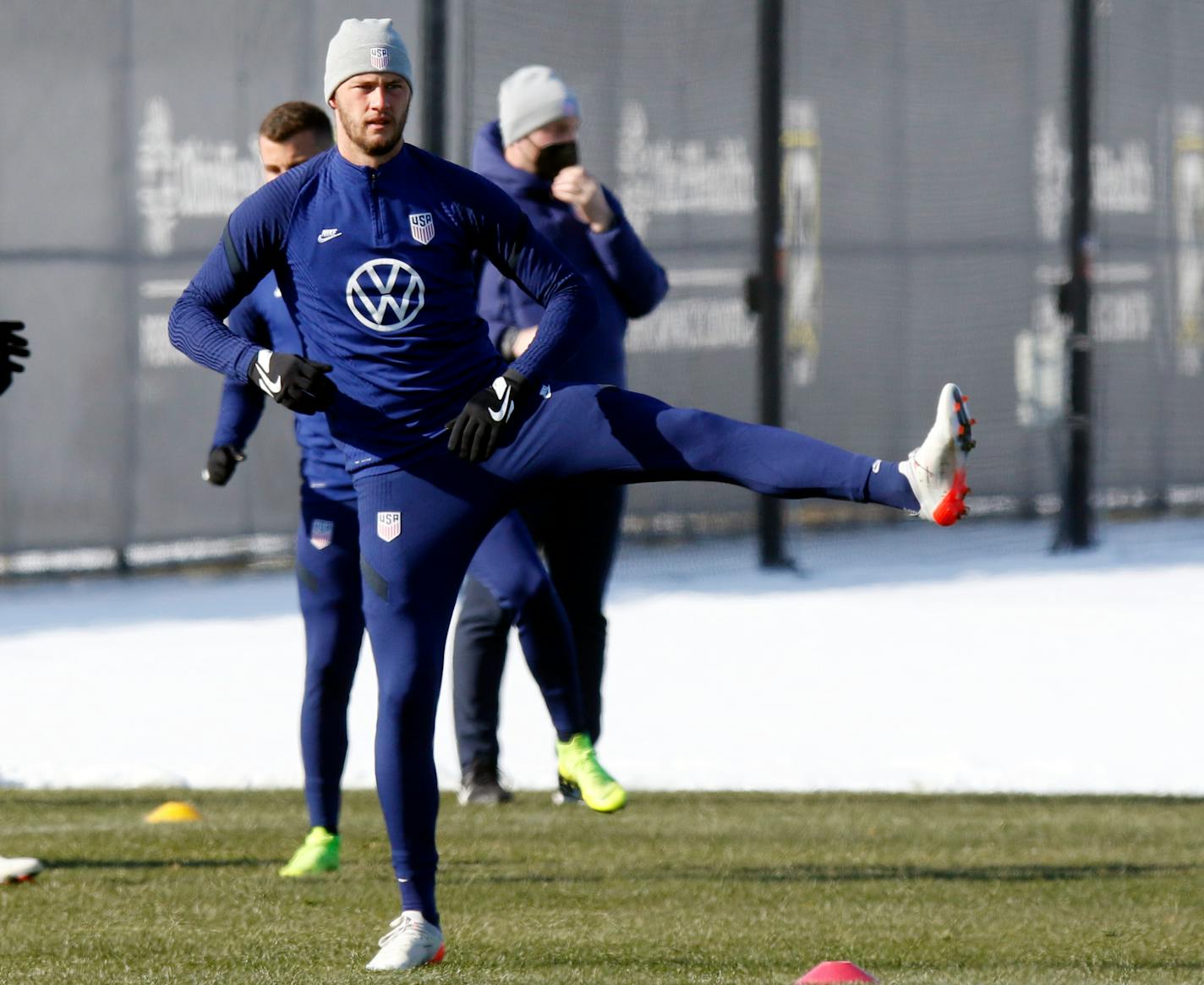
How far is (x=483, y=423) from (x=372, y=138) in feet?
2.12

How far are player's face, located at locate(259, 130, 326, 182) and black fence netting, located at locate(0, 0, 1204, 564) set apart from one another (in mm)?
7365

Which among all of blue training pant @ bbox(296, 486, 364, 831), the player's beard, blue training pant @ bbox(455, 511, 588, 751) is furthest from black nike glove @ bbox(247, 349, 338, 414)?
blue training pant @ bbox(455, 511, 588, 751)

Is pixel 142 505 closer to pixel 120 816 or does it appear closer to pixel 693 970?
pixel 120 816

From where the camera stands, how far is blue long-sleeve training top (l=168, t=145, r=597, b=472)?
4766mm

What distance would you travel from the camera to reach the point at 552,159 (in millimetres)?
7094

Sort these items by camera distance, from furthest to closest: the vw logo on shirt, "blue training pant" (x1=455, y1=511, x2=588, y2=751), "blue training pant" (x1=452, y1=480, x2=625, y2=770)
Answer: "blue training pant" (x1=452, y1=480, x2=625, y2=770) < "blue training pant" (x1=455, y1=511, x2=588, y2=751) < the vw logo on shirt

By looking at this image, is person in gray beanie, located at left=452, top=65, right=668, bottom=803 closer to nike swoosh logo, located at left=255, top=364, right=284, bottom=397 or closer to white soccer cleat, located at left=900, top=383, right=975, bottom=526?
nike swoosh logo, located at left=255, top=364, right=284, bottom=397

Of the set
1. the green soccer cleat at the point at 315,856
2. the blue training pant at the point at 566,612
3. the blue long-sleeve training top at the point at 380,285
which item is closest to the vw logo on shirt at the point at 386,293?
the blue long-sleeve training top at the point at 380,285

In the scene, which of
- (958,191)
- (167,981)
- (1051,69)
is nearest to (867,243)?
(958,191)

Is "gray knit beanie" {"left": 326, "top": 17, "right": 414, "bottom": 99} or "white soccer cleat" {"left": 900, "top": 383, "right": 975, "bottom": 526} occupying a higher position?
"gray knit beanie" {"left": 326, "top": 17, "right": 414, "bottom": 99}

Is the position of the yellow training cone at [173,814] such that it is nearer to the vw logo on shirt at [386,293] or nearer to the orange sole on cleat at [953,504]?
the vw logo on shirt at [386,293]

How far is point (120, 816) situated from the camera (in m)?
7.24

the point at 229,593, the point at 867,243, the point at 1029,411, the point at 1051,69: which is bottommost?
the point at 229,593

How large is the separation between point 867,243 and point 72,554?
577 centimetres
